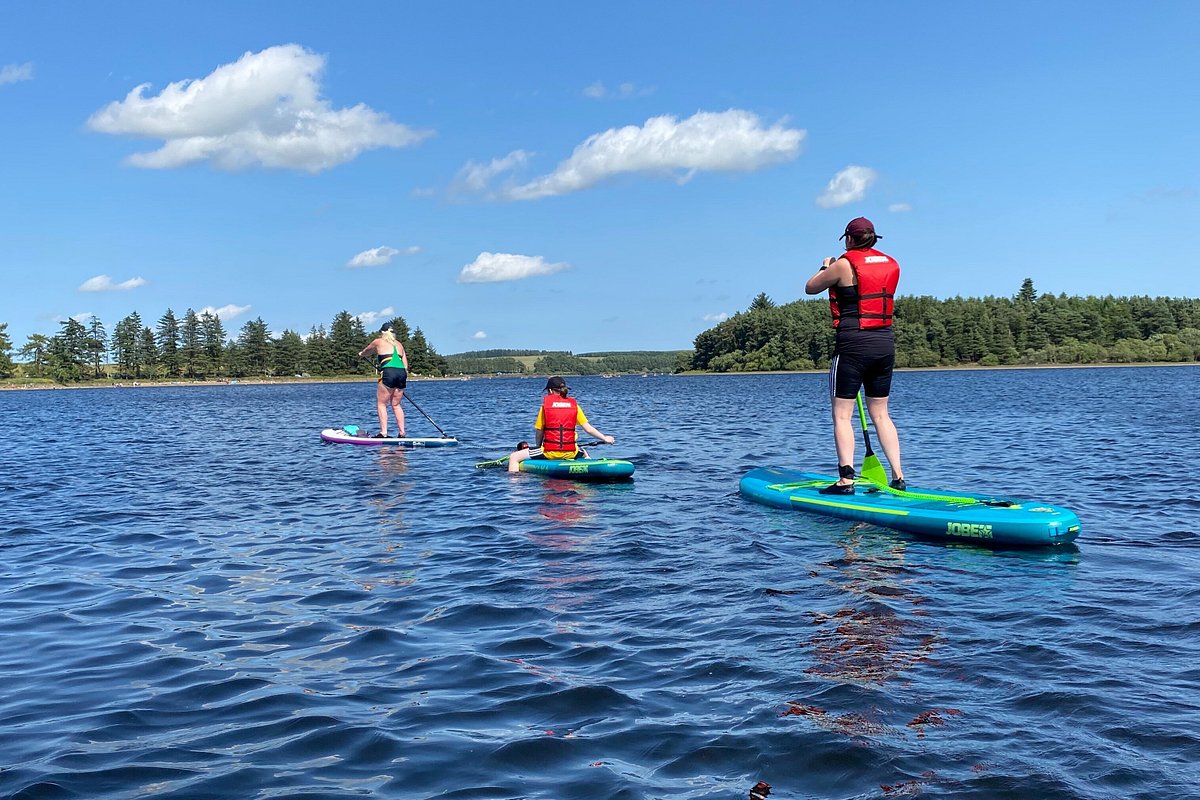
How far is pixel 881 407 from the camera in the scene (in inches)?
465

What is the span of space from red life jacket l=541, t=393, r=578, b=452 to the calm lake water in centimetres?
318

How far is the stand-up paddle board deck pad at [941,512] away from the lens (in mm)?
10047

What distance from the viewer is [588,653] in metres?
6.69

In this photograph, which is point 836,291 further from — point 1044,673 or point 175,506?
point 175,506

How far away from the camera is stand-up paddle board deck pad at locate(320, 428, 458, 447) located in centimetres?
2511

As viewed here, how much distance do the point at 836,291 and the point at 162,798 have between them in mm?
9324

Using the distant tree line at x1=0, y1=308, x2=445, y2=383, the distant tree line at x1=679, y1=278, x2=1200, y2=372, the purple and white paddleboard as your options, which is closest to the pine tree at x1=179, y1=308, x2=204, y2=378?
the distant tree line at x1=0, y1=308, x2=445, y2=383

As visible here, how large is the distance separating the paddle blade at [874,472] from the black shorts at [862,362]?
1.37 meters

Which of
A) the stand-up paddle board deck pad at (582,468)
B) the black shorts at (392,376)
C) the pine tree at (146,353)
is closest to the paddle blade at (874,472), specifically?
the stand-up paddle board deck pad at (582,468)

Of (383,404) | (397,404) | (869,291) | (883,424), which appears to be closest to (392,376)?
(397,404)

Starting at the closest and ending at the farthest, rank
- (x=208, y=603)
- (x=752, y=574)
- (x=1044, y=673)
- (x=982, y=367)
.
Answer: (x=1044, y=673), (x=208, y=603), (x=752, y=574), (x=982, y=367)

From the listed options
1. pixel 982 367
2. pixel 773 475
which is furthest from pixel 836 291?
pixel 982 367

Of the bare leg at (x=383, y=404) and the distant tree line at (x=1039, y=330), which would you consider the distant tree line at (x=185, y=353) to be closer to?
the distant tree line at (x=1039, y=330)

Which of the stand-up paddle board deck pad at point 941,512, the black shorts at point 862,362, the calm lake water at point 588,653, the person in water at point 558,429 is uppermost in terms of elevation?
the black shorts at point 862,362
